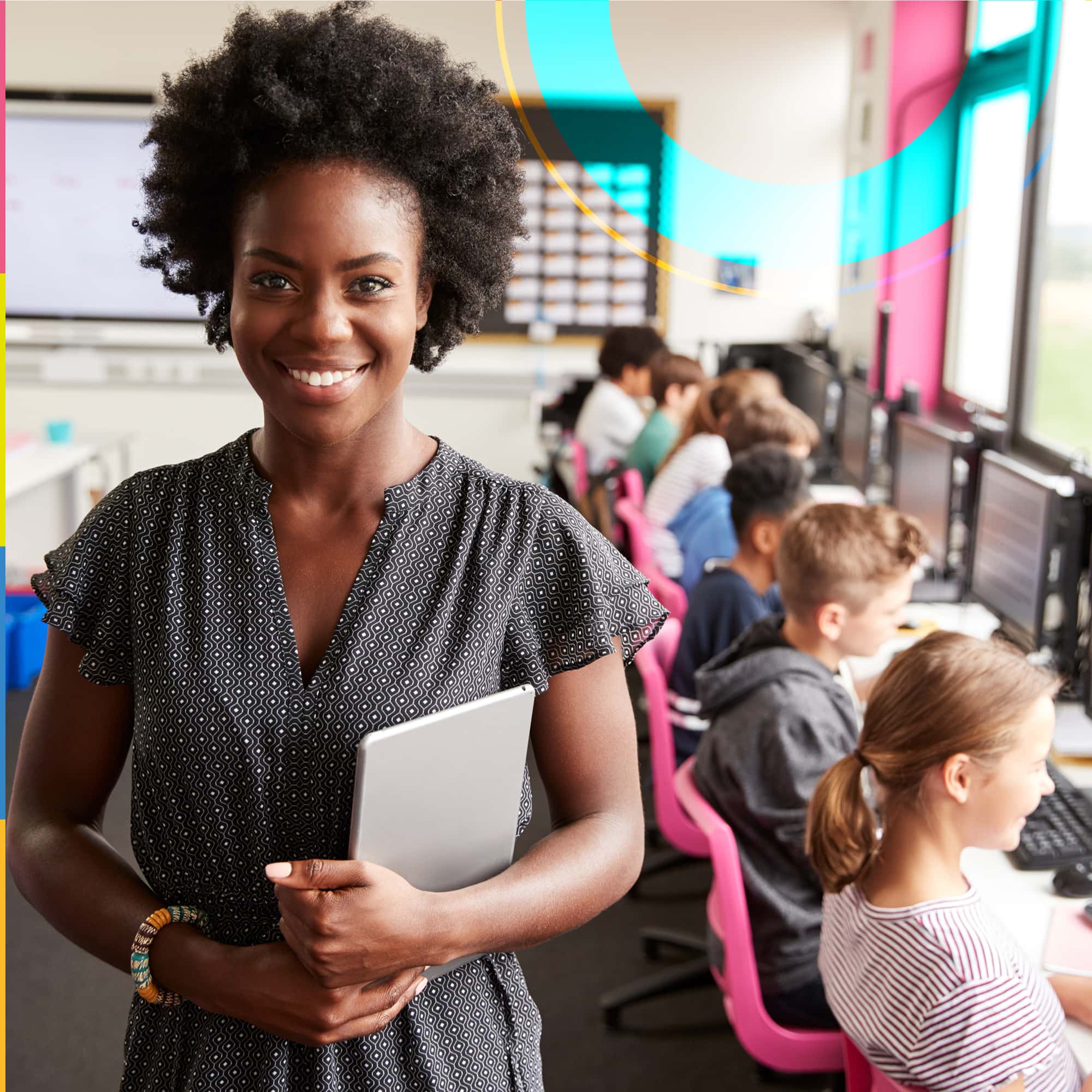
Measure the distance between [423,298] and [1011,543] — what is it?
190 cm

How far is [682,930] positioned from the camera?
9.64 feet

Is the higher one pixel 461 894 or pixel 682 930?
pixel 461 894

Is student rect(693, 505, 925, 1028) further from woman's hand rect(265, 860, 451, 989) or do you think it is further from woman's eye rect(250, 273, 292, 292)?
woman's eye rect(250, 273, 292, 292)

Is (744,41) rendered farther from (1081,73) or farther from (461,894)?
(461,894)

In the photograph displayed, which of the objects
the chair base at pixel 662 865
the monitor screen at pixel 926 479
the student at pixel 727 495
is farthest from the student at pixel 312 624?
the student at pixel 727 495

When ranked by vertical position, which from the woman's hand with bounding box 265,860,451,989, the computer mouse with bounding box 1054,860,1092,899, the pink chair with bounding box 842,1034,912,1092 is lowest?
the pink chair with bounding box 842,1034,912,1092

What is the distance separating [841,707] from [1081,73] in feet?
8.69

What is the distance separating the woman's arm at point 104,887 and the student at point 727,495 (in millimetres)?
2720

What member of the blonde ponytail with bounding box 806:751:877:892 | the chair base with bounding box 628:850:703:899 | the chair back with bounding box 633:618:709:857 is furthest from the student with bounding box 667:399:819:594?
the blonde ponytail with bounding box 806:751:877:892

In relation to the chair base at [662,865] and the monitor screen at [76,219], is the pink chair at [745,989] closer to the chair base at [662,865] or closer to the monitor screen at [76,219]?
the chair base at [662,865]

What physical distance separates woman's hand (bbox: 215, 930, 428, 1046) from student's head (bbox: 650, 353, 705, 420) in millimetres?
4110

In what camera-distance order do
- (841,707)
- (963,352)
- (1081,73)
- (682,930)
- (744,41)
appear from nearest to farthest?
(841,707), (682,930), (1081,73), (963,352), (744,41)

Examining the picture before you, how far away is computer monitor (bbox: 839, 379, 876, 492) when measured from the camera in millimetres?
4062

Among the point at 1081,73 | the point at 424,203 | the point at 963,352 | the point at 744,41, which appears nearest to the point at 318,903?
the point at 424,203
